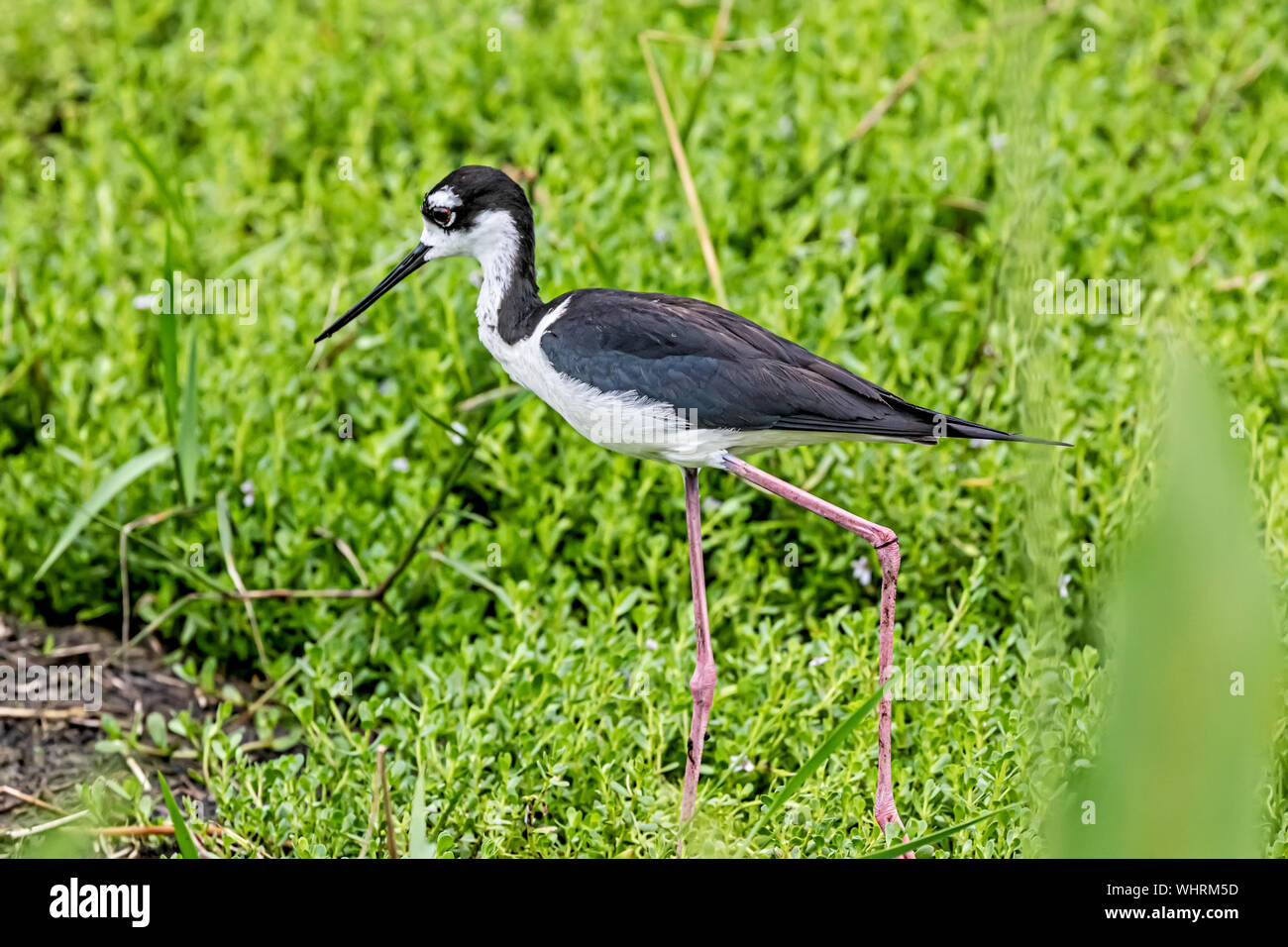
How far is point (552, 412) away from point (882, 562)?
1567 mm

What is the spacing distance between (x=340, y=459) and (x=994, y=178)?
2.45 metres

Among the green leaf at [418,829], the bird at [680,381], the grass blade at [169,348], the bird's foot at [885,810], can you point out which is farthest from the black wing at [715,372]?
the grass blade at [169,348]

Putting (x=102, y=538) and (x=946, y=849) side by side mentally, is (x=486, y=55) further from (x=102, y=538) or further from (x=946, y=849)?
(x=946, y=849)

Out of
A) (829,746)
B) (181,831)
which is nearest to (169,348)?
(181,831)

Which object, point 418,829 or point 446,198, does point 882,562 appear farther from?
point 446,198

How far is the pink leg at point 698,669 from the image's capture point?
2.92 metres

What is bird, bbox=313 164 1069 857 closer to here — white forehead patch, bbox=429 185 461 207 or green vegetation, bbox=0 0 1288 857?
white forehead patch, bbox=429 185 461 207

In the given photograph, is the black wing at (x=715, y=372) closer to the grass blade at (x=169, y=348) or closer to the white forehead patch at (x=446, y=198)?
the white forehead patch at (x=446, y=198)

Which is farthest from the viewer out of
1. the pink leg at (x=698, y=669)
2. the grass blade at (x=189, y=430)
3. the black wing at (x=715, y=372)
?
the grass blade at (x=189, y=430)

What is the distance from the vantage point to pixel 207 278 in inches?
182

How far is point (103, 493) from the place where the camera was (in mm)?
3619
